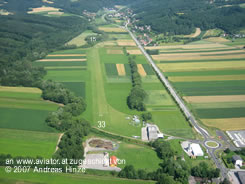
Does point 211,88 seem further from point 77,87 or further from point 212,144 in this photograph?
point 77,87

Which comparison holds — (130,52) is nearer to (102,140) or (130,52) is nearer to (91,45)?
(91,45)

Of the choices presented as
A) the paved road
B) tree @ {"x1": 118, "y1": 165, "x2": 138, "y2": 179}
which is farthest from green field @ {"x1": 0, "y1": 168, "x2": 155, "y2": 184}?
the paved road

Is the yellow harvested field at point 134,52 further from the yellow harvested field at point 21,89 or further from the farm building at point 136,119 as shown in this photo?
the farm building at point 136,119

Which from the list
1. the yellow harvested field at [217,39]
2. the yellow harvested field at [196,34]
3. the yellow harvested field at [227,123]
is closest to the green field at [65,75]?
the yellow harvested field at [227,123]

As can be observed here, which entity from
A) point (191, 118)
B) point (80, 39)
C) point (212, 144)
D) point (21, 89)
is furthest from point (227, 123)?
point (80, 39)

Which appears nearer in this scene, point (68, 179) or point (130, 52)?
point (68, 179)

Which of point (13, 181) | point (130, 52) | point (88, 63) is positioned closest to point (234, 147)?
point (13, 181)
